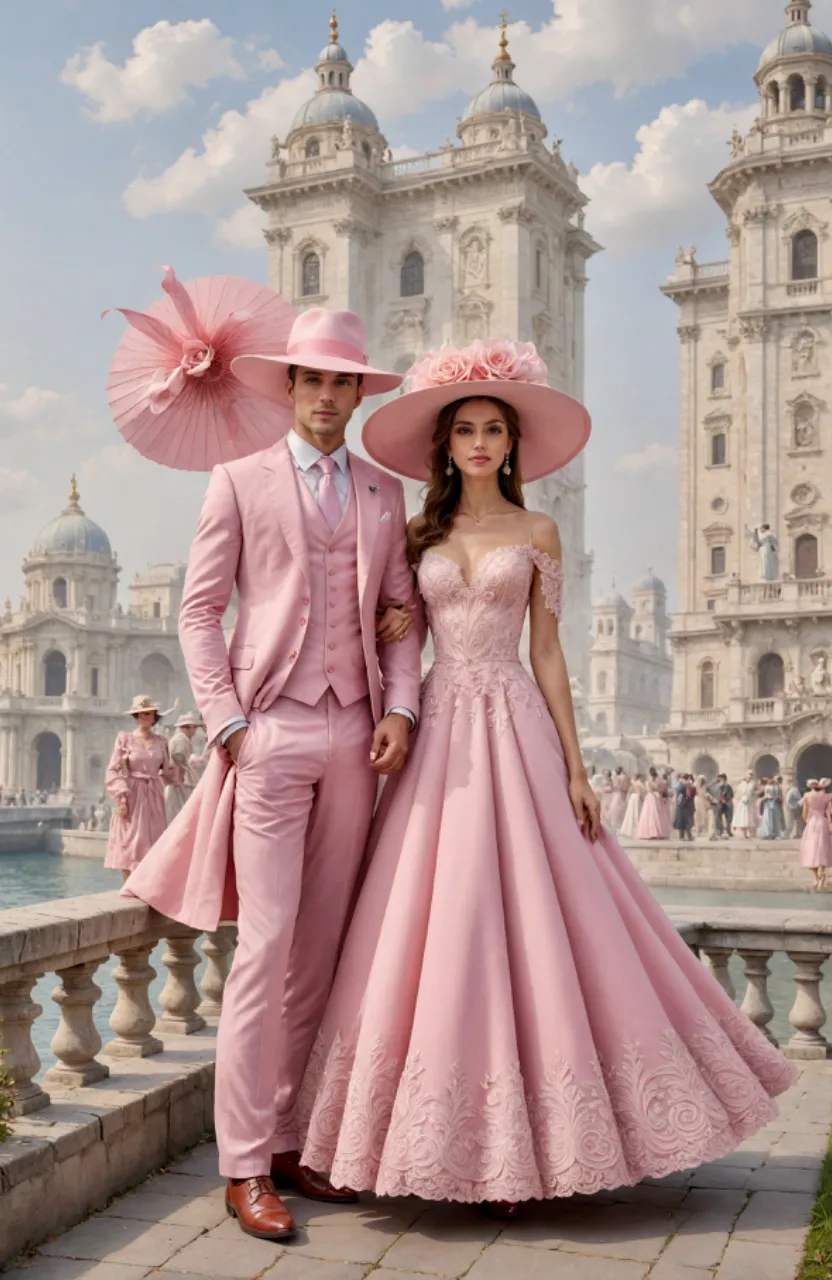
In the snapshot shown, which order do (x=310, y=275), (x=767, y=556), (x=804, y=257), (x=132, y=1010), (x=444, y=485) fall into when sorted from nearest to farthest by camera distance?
(x=444, y=485), (x=132, y=1010), (x=767, y=556), (x=804, y=257), (x=310, y=275)

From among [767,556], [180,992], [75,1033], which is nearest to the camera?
[75,1033]

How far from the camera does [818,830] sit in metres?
19.9

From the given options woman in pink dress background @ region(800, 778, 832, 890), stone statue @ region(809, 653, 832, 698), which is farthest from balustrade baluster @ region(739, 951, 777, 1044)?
stone statue @ region(809, 653, 832, 698)

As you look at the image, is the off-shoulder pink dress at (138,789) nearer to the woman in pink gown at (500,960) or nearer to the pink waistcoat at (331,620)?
the woman in pink gown at (500,960)

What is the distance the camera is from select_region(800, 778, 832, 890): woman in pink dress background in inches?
773

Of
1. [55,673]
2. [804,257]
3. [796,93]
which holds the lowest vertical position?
[55,673]

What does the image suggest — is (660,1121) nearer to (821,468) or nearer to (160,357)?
(160,357)

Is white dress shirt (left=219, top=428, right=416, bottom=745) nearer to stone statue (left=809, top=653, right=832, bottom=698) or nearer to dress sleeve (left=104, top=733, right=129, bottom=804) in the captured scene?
dress sleeve (left=104, top=733, right=129, bottom=804)

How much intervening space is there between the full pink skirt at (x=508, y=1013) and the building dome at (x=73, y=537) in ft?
248

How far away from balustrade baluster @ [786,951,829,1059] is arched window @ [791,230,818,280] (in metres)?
37.1

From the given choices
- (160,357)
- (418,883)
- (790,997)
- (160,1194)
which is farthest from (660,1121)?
(790,997)

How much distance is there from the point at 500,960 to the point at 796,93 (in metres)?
43.4

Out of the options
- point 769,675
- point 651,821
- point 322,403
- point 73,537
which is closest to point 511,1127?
point 322,403

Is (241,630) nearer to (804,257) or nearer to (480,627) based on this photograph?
(480,627)
